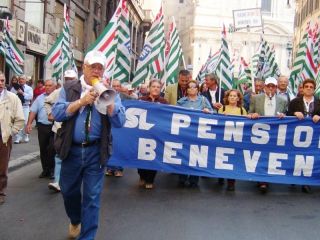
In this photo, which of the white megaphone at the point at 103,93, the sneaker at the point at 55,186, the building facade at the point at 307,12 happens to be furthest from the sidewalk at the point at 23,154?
the building facade at the point at 307,12

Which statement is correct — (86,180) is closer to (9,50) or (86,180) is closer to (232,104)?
(232,104)

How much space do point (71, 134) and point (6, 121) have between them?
7.54 ft

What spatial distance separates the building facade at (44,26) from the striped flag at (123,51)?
793cm

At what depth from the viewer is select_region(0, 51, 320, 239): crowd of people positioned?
17.0 feet

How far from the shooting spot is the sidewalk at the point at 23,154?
1070cm

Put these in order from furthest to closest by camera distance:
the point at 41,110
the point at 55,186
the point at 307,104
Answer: the point at 41,110 → the point at 307,104 → the point at 55,186

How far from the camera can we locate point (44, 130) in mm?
9562

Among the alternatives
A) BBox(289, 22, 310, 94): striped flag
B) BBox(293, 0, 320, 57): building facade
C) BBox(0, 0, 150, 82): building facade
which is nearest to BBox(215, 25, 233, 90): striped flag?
BBox(289, 22, 310, 94): striped flag

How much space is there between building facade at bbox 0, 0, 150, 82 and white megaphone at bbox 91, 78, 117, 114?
13.5m

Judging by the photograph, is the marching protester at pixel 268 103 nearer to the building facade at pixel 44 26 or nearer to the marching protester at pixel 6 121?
the marching protester at pixel 6 121

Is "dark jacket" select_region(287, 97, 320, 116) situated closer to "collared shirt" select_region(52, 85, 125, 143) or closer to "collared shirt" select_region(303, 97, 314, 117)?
"collared shirt" select_region(303, 97, 314, 117)

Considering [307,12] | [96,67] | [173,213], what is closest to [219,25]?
[307,12]

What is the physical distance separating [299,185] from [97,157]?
500cm

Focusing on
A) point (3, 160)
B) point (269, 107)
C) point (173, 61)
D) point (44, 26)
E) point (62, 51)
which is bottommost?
point (3, 160)
